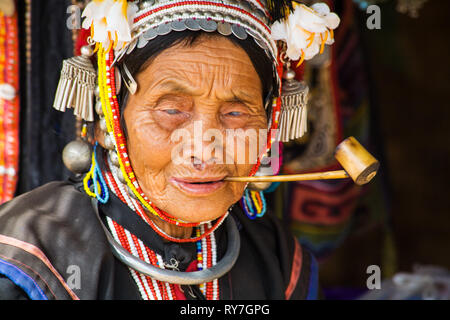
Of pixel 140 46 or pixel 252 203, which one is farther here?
pixel 252 203

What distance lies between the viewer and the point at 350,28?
2945 millimetres

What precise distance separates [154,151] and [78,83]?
1.09 feet

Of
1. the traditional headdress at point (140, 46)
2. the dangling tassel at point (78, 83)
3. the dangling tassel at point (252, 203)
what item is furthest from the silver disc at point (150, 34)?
the dangling tassel at point (252, 203)

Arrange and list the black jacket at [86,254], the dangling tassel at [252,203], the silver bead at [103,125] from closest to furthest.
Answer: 1. the black jacket at [86,254]
2. the silver bead at [103,125]
3. the dangling tassel at [252,203]

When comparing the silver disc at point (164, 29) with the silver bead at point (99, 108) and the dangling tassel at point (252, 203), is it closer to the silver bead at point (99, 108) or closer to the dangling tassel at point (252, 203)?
the silver bead at point (99, 108)

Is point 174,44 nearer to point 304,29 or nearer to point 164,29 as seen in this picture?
point 164,29

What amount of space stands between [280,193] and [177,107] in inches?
44.2

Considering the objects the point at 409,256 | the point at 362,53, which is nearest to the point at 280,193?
the point at 362,53

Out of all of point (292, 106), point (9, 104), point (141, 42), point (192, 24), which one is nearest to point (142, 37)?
point (141, 42)

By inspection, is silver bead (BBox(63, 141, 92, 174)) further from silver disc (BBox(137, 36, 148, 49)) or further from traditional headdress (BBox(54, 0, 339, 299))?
silver disc (BBox(137, 36, 148, 49))

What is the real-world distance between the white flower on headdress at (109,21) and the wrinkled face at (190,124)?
→ 112mm

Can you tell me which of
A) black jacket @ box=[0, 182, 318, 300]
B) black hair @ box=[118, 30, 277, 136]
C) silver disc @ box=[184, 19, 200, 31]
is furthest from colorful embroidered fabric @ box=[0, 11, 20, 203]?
silver disc @ box=[184, 19, 200, 31]

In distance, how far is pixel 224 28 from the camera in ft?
5.03

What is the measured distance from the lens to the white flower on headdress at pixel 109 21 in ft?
4.83
